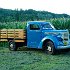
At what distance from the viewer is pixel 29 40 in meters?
18.3

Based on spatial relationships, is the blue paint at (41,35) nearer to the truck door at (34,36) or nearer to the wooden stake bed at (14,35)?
the truck door at (34,36)

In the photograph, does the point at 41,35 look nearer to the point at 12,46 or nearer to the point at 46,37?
the point at 46,37

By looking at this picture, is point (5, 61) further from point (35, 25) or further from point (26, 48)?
point (26, 48)

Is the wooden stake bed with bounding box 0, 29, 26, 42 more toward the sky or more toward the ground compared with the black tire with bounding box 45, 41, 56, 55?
more toward the sky

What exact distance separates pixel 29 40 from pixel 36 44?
1.76ft

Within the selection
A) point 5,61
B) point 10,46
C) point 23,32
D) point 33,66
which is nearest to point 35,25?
point 23,32

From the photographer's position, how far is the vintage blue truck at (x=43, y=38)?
1697 centimetres

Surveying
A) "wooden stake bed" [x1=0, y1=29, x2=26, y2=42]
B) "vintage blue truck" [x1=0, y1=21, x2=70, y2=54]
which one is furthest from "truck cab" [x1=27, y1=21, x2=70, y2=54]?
"wooden stake bed" [x1=0, y1=29, x2=26, y2=42]

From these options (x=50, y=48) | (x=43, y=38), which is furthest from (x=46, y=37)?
(x=50, y=48)

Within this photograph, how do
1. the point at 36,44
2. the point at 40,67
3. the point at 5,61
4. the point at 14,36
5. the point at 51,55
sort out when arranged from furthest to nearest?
the point at 14,36
the point at 36,44
the point at 51,55
the point at 5,61
the point at 40,67

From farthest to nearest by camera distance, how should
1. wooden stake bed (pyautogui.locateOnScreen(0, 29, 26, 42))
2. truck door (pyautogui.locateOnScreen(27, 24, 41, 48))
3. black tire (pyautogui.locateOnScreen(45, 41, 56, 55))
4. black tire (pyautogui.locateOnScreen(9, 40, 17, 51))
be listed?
black tire (pyautogui.locateOnScreen(9, 40, 17, 51))
wooden stake bed (pyautogui.locateOnScreen(0, 29, 26, 42))
truck door (pyautogui.locateOnScreen(27, 24, 41, 48))
black tire (pyautogui.locateOnScreen(45, 41, 56, 55))

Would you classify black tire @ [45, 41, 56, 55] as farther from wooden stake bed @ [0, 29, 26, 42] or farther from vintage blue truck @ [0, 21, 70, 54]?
wooden stake bed @ [0, 29, 26, 42]

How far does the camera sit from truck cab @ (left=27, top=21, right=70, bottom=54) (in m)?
17.0

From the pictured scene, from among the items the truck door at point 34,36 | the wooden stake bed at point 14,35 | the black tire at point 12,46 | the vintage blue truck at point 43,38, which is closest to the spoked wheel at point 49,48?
the vintage blue truck at point 43,38
